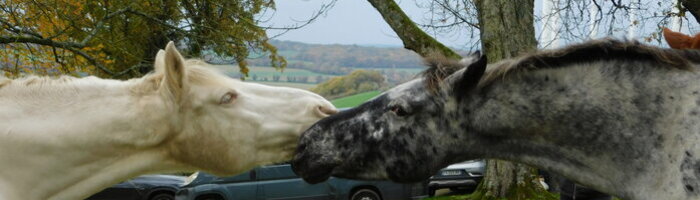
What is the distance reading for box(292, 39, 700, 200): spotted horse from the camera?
2.37m

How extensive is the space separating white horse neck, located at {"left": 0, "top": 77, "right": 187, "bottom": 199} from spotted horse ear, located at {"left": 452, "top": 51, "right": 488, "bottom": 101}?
1394mm

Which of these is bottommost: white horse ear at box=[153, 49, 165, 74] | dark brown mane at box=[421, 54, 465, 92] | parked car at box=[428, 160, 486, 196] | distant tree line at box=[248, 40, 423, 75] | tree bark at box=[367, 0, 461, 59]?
parked car at box=[428, 160, 486, 196]

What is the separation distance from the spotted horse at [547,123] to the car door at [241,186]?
1173cm

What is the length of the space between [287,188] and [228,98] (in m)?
11.7

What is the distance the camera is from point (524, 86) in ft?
8.84

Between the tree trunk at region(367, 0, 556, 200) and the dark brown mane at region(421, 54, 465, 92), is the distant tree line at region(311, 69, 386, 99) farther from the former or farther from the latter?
the dark brown mane at region(421, 54, 465, 92)

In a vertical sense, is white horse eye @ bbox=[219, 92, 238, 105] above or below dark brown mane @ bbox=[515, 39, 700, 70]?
below

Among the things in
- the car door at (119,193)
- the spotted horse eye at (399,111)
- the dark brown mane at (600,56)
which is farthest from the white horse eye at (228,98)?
the car door at (119,193)

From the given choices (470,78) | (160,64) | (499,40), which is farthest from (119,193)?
(470,78)

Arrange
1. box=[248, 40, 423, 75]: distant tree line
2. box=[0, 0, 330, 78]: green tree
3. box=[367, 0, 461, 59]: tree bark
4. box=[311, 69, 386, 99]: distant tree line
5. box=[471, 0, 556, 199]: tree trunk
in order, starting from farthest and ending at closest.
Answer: box=[248, 40, 423, 75]: distant tree line, box=[311, 69, 386, 99]: distant tree line, box=[0, 0, 330, 78]: green tree, box=[367, 0, 461, 59]: tree bark, box=[471, 0, 556, 199]: tree trunk

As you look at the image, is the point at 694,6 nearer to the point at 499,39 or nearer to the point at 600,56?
the point at 499,39

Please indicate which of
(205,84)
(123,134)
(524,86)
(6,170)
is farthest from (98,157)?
(524,86)

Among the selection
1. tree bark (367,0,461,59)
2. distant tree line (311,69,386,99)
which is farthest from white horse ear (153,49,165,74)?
distant tree line (311,69,386,99)

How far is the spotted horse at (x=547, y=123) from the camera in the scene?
7.78ft
